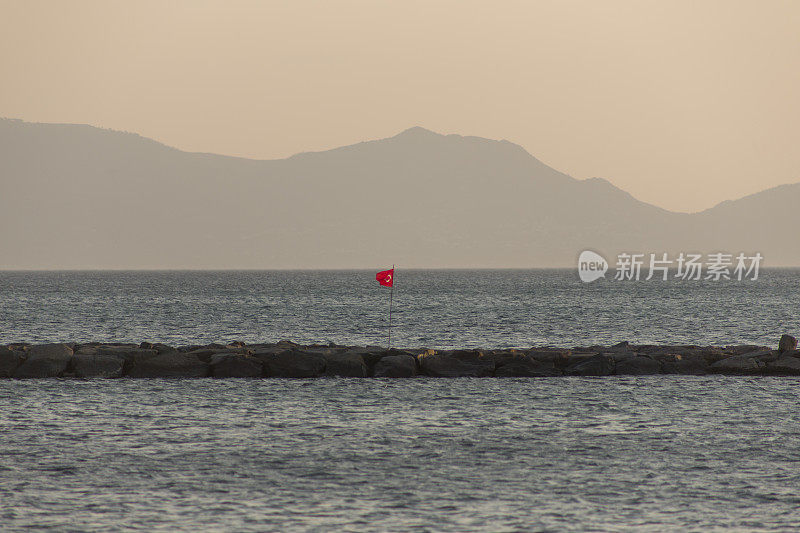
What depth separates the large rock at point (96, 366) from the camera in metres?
33.9

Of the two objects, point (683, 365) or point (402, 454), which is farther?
point (683, 365)

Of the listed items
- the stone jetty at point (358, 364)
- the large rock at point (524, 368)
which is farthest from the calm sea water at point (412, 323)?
the large rock at point (524, 368)

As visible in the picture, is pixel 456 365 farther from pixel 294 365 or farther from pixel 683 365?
pixel 683 365

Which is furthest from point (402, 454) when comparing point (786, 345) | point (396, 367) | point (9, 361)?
point (786, 345)

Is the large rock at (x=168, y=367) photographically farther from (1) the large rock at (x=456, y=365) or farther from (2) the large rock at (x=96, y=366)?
(1) the large rock at (x=456, y=365)

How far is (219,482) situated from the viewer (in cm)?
1738

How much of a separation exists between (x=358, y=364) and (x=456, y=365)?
3.23 meters

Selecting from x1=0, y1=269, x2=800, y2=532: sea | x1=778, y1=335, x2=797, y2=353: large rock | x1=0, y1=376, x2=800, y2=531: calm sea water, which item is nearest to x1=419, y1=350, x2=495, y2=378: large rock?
x1=0, y1=269, x2=800, y2=532: sea

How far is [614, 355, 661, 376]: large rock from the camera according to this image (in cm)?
3469

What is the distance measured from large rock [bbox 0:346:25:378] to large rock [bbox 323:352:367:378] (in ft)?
33.0

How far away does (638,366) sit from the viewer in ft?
115

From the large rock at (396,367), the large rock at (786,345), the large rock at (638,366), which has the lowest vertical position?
the large rock at (396,367)

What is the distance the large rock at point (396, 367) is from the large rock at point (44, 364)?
1025 centimetres

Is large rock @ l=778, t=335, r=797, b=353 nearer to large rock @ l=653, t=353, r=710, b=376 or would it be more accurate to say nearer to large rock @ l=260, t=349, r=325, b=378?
large rock @ l=653, t=353, r=710, b=376
